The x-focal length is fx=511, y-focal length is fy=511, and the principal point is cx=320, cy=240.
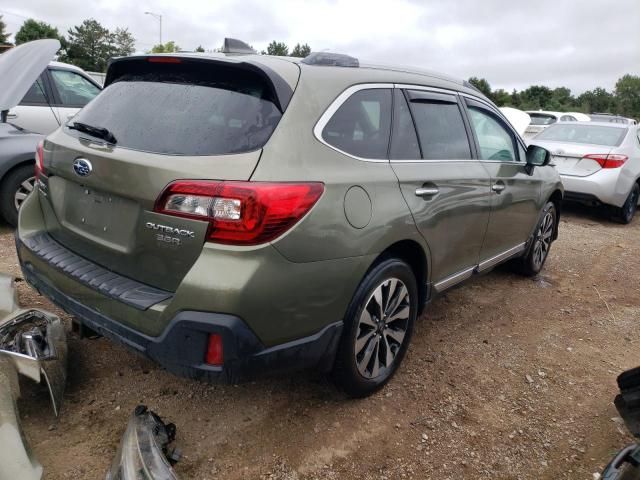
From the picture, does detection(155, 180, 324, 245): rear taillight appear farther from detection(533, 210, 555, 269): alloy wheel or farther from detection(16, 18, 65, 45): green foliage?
detection(16, 18, 65, 45): green foliage

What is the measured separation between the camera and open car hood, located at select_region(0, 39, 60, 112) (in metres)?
3.25

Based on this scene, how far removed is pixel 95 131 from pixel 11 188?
131 inches

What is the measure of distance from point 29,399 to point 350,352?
1.61m

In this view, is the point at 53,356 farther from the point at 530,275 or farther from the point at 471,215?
the point at 530,275

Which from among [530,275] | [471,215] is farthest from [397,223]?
[530,275]

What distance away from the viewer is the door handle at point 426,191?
2738mm

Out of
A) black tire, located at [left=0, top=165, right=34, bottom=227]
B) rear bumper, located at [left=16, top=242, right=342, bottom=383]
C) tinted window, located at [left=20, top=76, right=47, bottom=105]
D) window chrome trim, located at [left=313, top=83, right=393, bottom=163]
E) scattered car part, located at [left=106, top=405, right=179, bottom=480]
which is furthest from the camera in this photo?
tinted window, located at [left=20, top=76, right=47, bottom=105]

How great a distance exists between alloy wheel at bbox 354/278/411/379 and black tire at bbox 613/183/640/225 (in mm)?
6433

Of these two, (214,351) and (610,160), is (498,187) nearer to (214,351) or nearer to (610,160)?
(214,351)

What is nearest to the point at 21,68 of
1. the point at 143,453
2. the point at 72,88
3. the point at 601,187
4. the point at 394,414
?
the point at 143,453

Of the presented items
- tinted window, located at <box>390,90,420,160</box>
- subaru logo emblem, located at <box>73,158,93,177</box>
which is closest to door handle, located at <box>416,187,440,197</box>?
tinted window, located at <box>390,90,420,160</box>

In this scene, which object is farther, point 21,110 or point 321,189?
point 21,110

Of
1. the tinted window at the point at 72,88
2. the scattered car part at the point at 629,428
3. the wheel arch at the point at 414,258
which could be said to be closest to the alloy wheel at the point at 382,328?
the wheel arch at the point at 414,258

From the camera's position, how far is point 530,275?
4977mm
